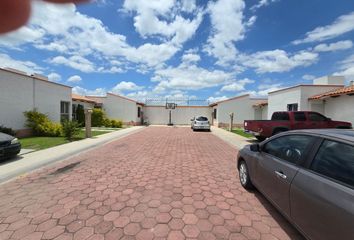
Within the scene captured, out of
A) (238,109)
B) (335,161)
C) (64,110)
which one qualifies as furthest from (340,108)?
(64,110)

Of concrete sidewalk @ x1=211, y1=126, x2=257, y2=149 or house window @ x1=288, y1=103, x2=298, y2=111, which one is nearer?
concrete sidewalk @ x1=211, y1=126, x2=257, y2=149

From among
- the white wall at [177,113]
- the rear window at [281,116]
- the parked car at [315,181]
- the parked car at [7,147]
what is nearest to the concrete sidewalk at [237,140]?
the rear window at [281,116]

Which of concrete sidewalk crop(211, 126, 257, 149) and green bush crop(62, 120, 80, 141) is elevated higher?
green bush crop(62, 120, 80, 141)

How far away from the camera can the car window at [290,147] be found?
312 cm

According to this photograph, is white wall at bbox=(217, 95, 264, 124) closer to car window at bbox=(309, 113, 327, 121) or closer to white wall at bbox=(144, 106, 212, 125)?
white wall at bbox=(144, 106, 212, 125)

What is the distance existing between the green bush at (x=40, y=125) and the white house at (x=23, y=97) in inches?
13.2

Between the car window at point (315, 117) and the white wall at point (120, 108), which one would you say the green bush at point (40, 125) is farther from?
the car window at point (315, 117)

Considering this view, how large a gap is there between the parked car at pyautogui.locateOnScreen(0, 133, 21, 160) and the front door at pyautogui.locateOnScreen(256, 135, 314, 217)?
25.1ft

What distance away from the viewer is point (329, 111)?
14.7 m

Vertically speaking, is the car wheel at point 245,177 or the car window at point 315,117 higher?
the car window at point 315,117

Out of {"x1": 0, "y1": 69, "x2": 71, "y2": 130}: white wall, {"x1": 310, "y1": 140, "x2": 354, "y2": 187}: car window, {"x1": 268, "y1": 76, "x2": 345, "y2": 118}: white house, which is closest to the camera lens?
{"x1": 310, "y1": 140, "x2": 354, "y2": 187}: car window

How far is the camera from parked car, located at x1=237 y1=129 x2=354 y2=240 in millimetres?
2193

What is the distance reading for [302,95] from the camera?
1566cm

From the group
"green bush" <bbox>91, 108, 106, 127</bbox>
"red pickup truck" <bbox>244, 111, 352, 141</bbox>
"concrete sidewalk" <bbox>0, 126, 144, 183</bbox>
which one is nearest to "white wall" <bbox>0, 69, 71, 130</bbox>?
"concrete sidewalk" <bbox>0, 126, 144, 183</bbox>
